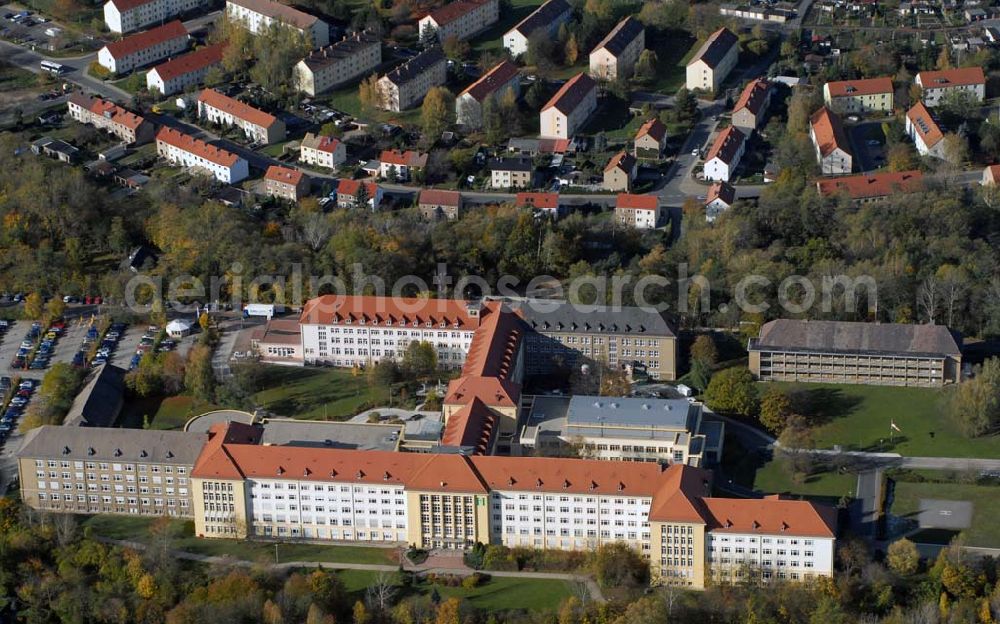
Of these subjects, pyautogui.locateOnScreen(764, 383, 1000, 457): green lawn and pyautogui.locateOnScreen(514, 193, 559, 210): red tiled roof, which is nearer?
pyautogui.locateOnScreen(764, 383, 1000, 457): green lawn

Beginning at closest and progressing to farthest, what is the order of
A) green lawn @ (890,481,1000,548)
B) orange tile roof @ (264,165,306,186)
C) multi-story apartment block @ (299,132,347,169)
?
green lawn @ (890,481,1000,548) < orange tile roof @ (264,165,306,186) < multi-story apartment block @ (299,132,347,169)

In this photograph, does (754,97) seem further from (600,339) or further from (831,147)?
(600,339)

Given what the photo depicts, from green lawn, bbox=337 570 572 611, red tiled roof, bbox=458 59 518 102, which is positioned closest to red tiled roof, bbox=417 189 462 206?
red tiled roof, bbox=458 59 518 102

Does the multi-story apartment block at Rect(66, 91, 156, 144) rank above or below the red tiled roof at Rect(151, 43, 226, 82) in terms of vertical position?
below

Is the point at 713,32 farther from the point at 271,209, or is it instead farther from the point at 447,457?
the point at 447,457

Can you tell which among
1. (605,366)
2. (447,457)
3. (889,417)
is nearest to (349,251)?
(605,366)

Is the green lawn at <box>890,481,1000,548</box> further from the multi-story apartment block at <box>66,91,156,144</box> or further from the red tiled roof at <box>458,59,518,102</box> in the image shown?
the multi-story apartment block at <box>66,91,156,144</box>
